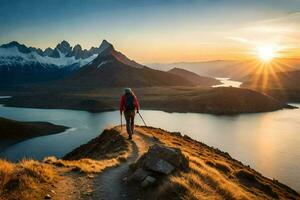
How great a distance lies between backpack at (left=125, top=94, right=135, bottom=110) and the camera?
2653 cm

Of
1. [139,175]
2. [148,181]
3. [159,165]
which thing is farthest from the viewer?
[159,165]

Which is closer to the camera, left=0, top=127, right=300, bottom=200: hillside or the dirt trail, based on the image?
left=0, top=127, right=300, bottom=200: hillside

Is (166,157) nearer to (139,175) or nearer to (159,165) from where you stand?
(159,165)

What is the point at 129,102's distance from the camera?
26641mm

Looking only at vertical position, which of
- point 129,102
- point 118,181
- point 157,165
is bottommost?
point 118,181

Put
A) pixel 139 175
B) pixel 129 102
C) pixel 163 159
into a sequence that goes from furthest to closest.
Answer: pixel 129 102, pixel 163 159, pixel 139 175

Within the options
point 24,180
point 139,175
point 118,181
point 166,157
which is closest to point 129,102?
point 166,157

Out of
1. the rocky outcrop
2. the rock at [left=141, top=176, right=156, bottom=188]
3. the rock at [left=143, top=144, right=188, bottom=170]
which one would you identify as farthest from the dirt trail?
the rock at [left=143, top=144, right=188, bottom=170]

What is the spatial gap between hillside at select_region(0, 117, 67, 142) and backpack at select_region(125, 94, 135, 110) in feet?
295

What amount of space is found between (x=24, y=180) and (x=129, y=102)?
14.2 metres

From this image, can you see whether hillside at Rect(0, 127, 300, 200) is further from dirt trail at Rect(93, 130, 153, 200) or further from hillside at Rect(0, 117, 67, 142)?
hillside at Rect(0, 117, 67, 142)

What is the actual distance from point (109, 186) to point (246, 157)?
198ft

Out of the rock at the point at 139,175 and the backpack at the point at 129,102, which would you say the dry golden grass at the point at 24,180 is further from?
the backpack at the point at 129,102

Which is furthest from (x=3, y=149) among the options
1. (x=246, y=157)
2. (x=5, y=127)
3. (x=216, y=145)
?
(x=246, y=157)
